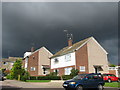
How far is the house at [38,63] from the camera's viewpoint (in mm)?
47844

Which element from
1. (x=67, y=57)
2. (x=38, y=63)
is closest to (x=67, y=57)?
(x=67, y=57)

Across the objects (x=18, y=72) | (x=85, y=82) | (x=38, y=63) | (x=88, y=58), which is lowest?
(x=18, y=72)

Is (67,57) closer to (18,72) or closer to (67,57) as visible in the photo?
(67,57)

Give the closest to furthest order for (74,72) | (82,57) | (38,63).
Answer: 1. (74,72)
2. (82,57)
3. (38,63)

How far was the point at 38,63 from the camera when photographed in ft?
159

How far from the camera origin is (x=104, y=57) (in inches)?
1458

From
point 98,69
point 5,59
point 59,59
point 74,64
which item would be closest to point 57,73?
point 59,59

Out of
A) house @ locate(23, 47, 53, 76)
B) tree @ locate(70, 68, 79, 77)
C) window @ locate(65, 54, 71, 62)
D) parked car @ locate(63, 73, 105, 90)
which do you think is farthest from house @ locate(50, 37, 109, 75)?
parked car @ locate(63, 73, 105, 90)

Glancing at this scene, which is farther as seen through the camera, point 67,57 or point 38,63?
point 38,63

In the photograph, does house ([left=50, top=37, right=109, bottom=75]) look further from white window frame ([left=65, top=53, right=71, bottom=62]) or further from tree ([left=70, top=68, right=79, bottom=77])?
tree ([left=70, top=68, right=79, bottom=77])

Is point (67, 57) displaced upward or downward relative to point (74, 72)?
upward

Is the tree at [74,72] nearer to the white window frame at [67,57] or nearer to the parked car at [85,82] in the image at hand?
the white window frame at [67,57]

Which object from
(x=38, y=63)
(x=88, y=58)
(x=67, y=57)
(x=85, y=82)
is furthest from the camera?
(x=38, y=63)

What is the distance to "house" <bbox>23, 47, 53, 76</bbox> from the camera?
4784 cm
